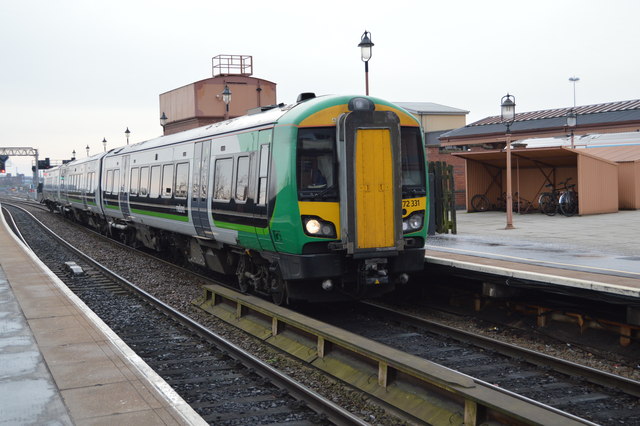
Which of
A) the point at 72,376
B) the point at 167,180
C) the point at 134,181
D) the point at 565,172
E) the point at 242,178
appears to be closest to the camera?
the point at 72,376

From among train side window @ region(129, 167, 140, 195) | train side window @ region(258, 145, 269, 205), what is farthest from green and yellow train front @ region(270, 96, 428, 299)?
train side window @ region(129, 167, 140, 195)

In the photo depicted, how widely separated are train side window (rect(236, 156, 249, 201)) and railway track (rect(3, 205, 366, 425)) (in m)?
2.20

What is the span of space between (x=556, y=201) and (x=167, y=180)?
13606 mm

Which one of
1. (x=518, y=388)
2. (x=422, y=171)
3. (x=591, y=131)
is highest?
(x=591, y=131)

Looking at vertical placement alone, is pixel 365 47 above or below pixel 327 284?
above

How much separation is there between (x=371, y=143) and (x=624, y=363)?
4389 millimetres

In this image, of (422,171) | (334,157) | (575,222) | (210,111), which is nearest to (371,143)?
(334,157)

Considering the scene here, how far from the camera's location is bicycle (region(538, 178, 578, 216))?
2197cm

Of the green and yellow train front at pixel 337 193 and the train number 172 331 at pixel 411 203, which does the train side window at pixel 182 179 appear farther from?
the train number 172 331 at pixel 411 203

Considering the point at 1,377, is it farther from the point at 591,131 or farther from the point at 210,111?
the point at 210,111

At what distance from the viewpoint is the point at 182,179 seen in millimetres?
14391

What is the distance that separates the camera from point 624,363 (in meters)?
7.97

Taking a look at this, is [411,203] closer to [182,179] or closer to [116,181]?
[182,179]

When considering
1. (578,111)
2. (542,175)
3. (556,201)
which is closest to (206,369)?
(556,201)
